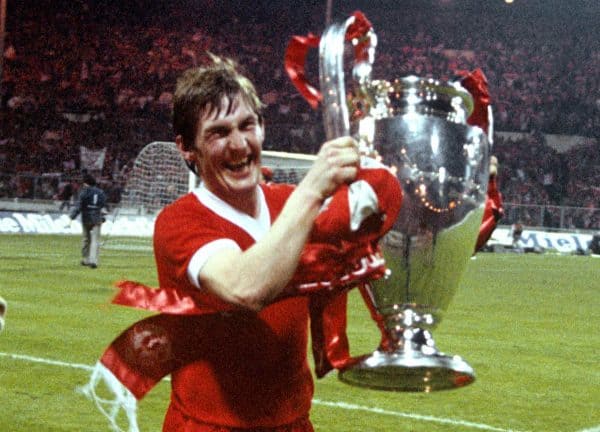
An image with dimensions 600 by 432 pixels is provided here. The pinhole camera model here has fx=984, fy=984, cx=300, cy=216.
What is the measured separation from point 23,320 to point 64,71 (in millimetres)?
25379

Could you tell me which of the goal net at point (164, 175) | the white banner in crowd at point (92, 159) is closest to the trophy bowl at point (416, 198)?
the goal net at point (164, 175)

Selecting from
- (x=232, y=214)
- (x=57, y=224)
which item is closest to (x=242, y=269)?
(x=232, y=214)

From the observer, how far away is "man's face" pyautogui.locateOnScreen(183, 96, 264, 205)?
2289 mm

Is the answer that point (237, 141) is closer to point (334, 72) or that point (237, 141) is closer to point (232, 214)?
point (232, 214)

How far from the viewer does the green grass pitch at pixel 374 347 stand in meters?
5.60

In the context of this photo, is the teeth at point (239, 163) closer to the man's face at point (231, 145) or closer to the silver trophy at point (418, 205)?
the man's face at point (231, 145)

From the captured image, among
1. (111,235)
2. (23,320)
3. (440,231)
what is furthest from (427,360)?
(111,235)

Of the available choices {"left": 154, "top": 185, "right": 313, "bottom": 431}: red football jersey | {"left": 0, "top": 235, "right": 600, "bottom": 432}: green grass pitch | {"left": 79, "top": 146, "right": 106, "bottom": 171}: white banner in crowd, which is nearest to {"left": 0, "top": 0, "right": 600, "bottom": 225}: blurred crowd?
{"left": 79, "top": 146, "right": 106, "bottom": 171}: white banner in crowd

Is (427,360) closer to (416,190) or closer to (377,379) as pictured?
(377,379)

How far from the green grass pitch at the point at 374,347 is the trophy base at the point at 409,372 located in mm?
686

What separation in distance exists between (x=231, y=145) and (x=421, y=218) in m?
0.49

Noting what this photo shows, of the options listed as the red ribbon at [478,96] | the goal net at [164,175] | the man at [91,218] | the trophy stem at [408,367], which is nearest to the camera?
the trophy stem at [408,367]

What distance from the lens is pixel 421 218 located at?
7.75 feet

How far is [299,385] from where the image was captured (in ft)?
8.36
